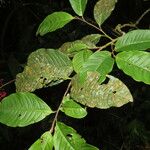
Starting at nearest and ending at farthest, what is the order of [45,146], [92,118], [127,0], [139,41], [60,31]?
[45,146], [139,41], [60,31], [127,0], [92,118]

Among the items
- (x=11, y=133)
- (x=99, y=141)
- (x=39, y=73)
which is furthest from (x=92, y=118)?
(x=39, y=73)

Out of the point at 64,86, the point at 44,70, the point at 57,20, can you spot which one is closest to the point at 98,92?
the point at 44,70

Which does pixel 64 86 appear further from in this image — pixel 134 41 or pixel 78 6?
pixel 134 41

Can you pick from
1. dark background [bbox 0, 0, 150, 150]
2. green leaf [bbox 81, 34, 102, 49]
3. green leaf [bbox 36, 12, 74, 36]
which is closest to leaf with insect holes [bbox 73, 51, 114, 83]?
green leaf [bbox 81, 34, 102, 49]

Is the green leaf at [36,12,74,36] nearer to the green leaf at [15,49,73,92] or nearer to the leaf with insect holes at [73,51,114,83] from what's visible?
the green leaf at [15,49,73,92]

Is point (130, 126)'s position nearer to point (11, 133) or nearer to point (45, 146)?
point (11, 133)
